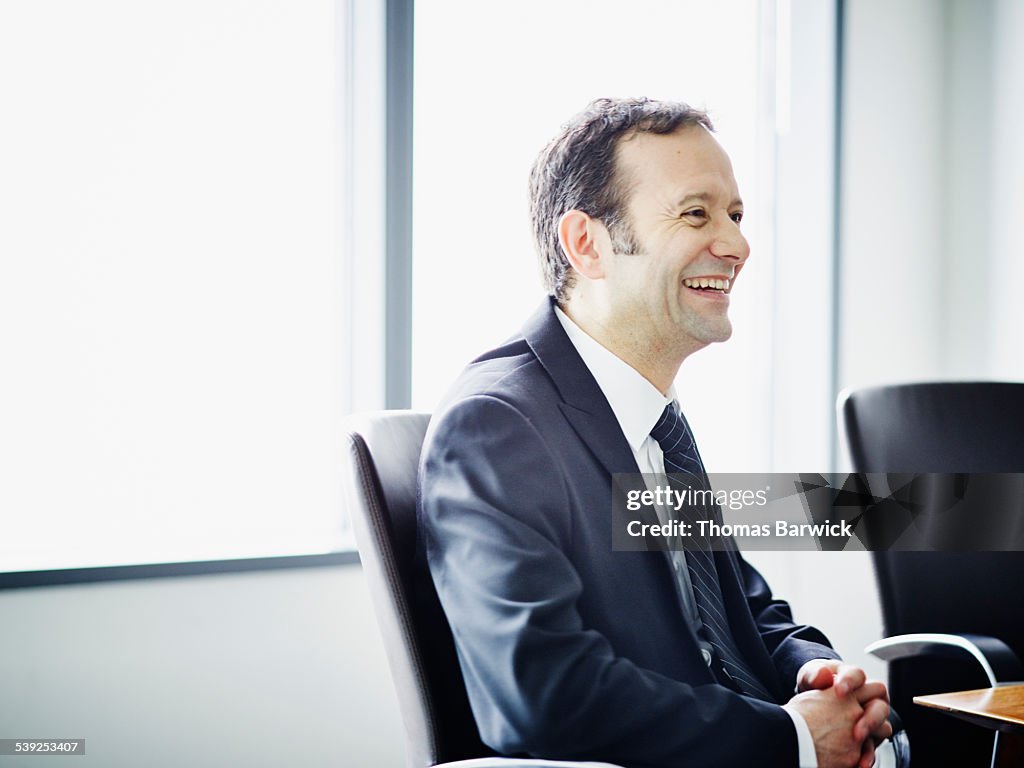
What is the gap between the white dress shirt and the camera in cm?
141

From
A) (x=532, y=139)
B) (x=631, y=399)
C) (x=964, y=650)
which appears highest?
(x=532, y=139)

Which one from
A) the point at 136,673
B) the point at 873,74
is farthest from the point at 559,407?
the point at 873,74

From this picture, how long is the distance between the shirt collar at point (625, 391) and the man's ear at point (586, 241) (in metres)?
0.10

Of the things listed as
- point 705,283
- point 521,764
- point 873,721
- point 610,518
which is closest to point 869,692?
point 873,721

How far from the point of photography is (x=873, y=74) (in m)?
2.96

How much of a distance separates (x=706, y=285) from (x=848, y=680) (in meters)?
0.62

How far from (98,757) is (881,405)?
5.85ft

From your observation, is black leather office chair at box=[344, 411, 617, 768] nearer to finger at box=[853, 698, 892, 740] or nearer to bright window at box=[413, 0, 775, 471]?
finger at box=[853, 698, 892, 740]

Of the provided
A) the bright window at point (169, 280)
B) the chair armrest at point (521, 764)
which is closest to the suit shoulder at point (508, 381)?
the chair armrest at point (521, 764)

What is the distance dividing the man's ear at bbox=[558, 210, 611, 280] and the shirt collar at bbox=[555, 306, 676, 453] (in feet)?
0.33

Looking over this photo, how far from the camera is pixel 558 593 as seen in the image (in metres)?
1.11

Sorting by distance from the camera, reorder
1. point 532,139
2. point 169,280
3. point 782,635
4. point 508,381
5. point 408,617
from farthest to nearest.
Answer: point 532,139, point 169,280, point 782,635, point 508,381, point 408,617

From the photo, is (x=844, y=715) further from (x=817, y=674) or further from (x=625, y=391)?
(x=625, y=391)

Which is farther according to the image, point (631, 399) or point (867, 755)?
point (631, 399)
